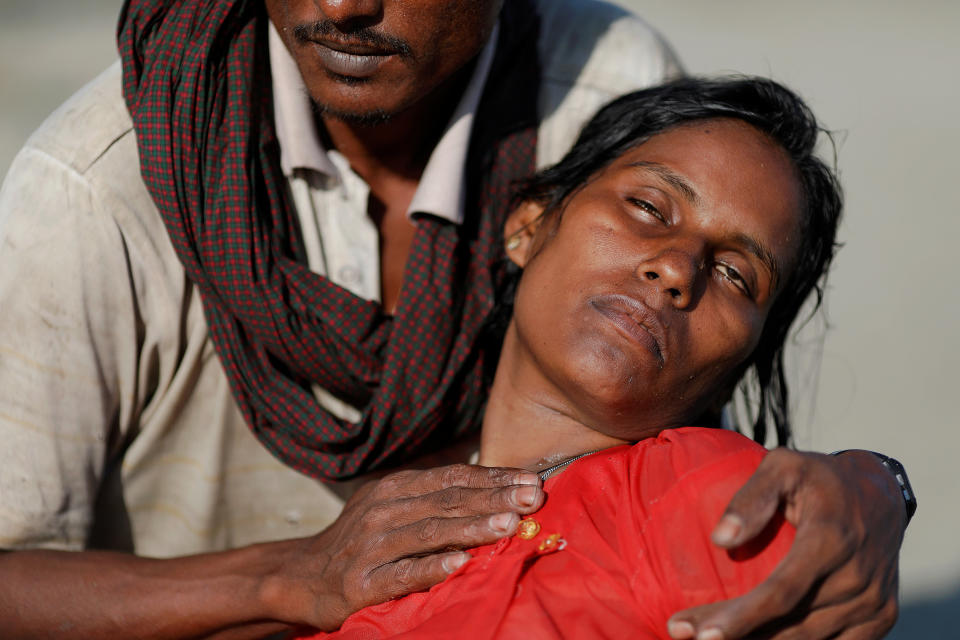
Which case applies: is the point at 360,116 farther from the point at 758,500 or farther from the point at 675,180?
the point at 758,500

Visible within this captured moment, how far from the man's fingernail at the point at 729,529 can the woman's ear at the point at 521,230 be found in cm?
117

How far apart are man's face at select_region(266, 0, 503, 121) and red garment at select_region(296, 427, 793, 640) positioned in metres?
0.90

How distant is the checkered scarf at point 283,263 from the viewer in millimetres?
2434

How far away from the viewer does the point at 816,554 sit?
1.60 m

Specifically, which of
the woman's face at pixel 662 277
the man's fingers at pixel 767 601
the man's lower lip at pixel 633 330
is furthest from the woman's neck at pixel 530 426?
the man's fingers at pixel 767 601

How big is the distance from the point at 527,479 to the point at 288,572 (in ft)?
2.03

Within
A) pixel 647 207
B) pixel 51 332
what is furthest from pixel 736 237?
pixel 51 332

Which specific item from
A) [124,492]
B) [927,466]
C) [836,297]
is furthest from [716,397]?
[836,297]

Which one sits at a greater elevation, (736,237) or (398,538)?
(736,237)

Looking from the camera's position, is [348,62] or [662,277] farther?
[348,62]

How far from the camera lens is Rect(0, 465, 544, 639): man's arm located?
193 cm

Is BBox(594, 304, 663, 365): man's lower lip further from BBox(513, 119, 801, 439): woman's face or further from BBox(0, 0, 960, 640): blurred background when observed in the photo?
BBox(0, 0, 960, 640): blurred background

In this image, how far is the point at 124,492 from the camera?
107 inches

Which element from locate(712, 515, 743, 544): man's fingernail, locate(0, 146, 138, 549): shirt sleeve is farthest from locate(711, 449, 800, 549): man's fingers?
locate(0, 146, 138, 549): shirt sleeve
